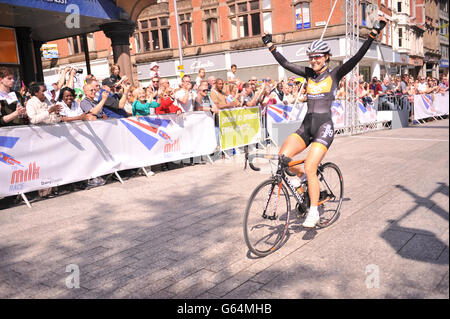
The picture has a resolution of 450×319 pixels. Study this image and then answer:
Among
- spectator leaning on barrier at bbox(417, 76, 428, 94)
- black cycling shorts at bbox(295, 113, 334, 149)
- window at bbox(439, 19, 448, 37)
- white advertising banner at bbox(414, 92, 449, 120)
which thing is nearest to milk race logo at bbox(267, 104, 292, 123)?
white advertising banner at bbox(414, 92, 449, 120)

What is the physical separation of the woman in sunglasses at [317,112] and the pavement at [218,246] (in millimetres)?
815

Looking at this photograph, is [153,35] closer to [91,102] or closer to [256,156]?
[91,102]

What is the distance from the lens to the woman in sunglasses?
14.8 ft

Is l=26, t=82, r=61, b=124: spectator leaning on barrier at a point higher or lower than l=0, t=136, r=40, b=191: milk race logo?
higher

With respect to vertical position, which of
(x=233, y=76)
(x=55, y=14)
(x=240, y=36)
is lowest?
(x=233, y=76)

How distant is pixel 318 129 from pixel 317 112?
233 mm

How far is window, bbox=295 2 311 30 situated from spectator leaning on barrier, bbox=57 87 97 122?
27.2m

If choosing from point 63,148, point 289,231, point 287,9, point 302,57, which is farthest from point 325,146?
point 287,9

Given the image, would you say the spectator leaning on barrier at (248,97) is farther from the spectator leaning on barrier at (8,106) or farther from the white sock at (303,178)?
the white sock at (303,178)

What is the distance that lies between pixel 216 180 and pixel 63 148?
3.06 m

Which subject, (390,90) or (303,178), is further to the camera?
(390,90)

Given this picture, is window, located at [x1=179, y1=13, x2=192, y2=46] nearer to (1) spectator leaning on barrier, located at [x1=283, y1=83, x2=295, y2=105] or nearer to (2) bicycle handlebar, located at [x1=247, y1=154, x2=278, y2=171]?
(1) spectator leaning on barrier, located at [x1=283, y1=83, x2=295, y2=105]

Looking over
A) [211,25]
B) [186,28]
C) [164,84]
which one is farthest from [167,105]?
[186,28]

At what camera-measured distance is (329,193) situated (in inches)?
198
